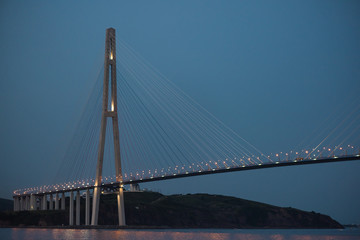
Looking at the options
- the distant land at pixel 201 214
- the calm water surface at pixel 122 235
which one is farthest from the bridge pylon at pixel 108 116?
the distant land at pixel 201 214

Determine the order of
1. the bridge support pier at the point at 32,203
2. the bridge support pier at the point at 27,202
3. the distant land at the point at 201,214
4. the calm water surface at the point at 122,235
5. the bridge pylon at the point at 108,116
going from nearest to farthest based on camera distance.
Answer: the calm water surface at the point at 122,235 < the bridge pylon at the point at 108,116 < the bridge support pier at the point at 32,203 < the bridge support pier at the point at 27,202 < the distant land at the point at 201,214

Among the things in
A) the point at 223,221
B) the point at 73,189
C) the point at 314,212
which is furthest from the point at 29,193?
the point at 314,212

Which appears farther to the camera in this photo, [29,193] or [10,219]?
[29,193]

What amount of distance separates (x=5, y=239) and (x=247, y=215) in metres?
89.5

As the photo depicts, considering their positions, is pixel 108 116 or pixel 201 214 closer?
pixel 108 116

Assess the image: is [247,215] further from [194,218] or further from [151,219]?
[151,219]

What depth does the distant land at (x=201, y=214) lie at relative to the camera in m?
98.1

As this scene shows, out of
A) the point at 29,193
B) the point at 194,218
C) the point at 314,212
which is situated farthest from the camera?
the point at 314,212

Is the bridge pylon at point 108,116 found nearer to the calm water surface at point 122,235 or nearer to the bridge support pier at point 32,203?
the calm water surface at point 122,235

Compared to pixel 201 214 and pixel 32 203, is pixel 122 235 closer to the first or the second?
pixel 32 203

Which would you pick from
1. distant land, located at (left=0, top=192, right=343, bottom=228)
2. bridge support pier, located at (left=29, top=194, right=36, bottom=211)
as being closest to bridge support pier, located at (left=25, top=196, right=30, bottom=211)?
bridge support pier, located at (left=29, top=194, right=36, bottom=211)

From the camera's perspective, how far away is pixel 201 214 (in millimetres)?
118812

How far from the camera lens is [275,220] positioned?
408 feet

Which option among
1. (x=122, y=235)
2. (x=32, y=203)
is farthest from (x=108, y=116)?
(x=32, y=203)
